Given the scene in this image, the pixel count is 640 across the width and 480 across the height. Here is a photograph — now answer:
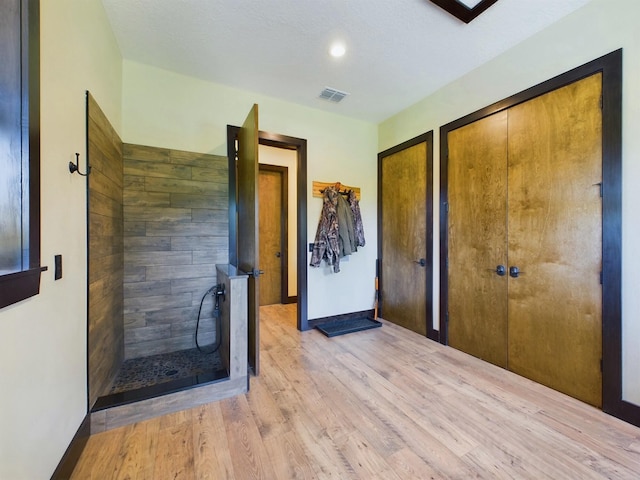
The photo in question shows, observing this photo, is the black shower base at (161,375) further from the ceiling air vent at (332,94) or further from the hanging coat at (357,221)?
the ceiling air vent at (332,94)

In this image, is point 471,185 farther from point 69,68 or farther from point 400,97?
point 69,68

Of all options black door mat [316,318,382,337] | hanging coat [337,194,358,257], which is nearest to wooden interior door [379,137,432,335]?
black door mat [316,318,382,337]

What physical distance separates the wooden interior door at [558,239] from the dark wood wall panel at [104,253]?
3.08 meters

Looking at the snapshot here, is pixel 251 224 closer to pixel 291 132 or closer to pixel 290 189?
pixel 291 132

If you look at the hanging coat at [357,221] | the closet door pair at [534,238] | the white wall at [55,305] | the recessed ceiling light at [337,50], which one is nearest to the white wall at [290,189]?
the hanging coat at [357,221]

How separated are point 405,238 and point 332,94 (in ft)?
6.21

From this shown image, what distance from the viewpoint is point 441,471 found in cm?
130

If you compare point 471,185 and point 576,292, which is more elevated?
point 471,185

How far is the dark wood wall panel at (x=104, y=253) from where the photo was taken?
5.35 ft

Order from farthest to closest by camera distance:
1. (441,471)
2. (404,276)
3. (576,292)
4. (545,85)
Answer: (404,276) < (545,85) < (576,292) < (441,471)

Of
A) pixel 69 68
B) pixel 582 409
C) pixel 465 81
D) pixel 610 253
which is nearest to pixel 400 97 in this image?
pixel 465 81

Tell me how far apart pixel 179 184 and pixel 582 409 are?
11.8ft

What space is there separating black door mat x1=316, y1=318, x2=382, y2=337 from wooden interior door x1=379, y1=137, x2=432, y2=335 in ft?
1.10

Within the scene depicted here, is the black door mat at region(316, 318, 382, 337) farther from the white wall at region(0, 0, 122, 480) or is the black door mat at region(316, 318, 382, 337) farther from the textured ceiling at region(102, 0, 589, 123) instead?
the textured ceiling at region(102, 0, 589, 123)
